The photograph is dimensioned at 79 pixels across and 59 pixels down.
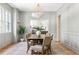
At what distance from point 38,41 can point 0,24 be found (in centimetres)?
219

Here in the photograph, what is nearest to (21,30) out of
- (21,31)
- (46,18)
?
(21,31)

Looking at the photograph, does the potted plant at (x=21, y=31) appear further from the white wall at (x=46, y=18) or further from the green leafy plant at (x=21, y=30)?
the white wall at (x=46, y=18)

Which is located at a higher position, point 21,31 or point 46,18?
point 46,18

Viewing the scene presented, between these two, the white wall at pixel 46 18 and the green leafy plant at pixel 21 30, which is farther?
the white wall at pixel 46 18

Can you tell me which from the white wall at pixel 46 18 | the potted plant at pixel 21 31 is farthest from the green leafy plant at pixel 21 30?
the white wall at pixel 46 18

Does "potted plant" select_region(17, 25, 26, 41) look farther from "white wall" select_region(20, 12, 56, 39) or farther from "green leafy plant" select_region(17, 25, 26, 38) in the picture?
"white wall" select_region(20, 12, 56, 39)

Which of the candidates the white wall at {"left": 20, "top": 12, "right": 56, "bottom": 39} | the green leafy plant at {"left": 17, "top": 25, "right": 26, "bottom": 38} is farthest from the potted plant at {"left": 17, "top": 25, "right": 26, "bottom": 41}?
the white wall at {"left": 20, "top": 12, "right": 56, "bottom": 39}

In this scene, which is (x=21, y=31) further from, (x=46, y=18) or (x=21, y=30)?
(x=46, y=18)

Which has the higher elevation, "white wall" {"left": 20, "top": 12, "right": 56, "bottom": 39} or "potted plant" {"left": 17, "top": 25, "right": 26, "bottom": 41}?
"white wall" {"left": 20, "top": 12, "right": 56, "bottom": 39}

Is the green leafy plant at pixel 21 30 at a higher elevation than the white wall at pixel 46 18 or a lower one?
lower

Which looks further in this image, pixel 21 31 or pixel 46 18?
pixel 46 18
